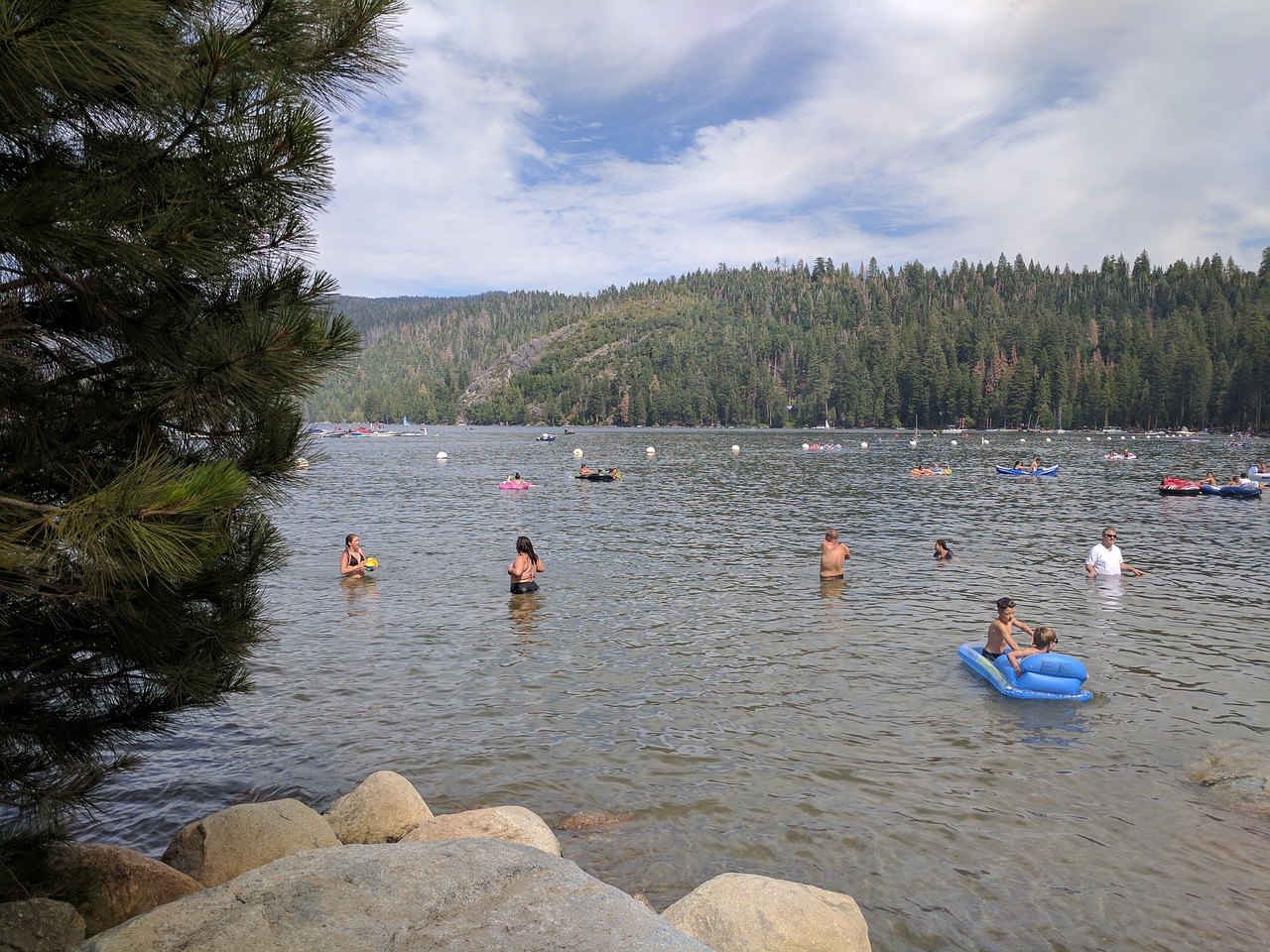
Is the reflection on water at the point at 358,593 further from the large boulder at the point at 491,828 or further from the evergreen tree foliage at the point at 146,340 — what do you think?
the evergreen tree foliage at the point at 146,340

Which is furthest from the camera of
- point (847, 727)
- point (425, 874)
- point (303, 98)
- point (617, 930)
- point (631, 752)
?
point (847, 727)

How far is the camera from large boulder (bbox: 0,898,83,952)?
4.77 metres

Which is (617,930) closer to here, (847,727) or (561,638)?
(847,727)

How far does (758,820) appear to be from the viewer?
9055 mm

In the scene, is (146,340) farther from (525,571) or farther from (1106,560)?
(1106,560)

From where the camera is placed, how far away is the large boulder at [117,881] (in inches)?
235

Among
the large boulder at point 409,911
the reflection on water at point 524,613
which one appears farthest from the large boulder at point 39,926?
the reflection on water at point 524,613

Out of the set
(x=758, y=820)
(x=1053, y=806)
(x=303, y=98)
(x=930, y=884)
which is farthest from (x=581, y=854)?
(x=303, y=98)

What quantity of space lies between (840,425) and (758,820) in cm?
19579

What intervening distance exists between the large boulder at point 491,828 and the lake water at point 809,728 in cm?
65

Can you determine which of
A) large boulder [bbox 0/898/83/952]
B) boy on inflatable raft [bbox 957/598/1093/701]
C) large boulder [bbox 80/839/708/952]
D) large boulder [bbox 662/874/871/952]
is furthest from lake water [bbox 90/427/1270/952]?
large boulder [bbox 0/898/83/952]

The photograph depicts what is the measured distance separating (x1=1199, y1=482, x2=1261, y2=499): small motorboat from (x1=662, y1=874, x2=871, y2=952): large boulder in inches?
1836

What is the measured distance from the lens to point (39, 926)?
501 cm

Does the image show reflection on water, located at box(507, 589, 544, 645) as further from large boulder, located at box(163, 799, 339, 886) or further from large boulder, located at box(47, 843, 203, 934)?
large boulder, located at box(47, 843, 203, 934)
